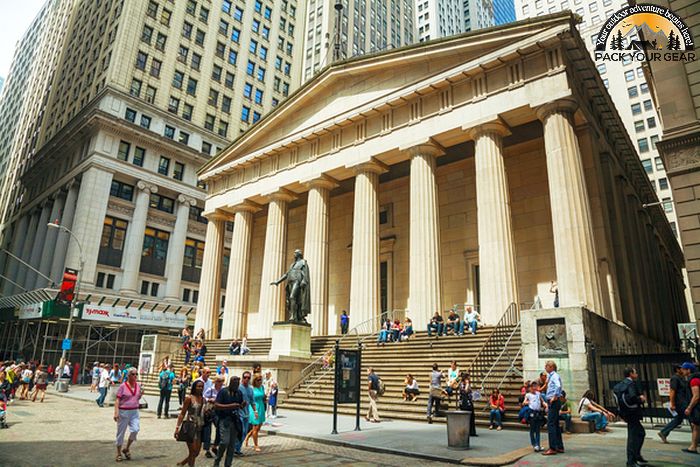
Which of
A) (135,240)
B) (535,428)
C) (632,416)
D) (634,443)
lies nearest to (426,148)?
(535,428)

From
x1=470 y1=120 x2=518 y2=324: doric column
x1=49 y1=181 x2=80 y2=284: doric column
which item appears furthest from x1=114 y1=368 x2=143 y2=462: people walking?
x1=49 y1=181 x2=80 y2=284: doric column

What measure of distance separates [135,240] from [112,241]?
6.41 feet

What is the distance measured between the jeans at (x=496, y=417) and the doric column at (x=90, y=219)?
3733 cm

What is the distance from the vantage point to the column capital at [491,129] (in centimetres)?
2175

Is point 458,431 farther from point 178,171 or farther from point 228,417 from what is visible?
point 178,171

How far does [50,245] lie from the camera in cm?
4688

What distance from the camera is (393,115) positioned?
25750 millimetres

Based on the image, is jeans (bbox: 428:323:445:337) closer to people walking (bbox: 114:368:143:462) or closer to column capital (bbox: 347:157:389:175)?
column capital (bbox: 347:157:389:175)

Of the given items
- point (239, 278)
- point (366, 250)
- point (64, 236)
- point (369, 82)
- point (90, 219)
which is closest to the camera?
point (366, 250)

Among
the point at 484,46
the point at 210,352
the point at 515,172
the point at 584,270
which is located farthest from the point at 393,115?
the point at 210,352

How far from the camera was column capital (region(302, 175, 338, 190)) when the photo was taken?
28141 millimetres

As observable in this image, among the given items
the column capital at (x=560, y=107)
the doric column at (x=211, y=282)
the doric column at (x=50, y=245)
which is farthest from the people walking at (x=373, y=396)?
the doric column at (x=50, y=245)

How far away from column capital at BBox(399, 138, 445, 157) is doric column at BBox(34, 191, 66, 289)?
127 ft

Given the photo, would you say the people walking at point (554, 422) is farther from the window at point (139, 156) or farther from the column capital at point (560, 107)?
the window at point (139, 156)
